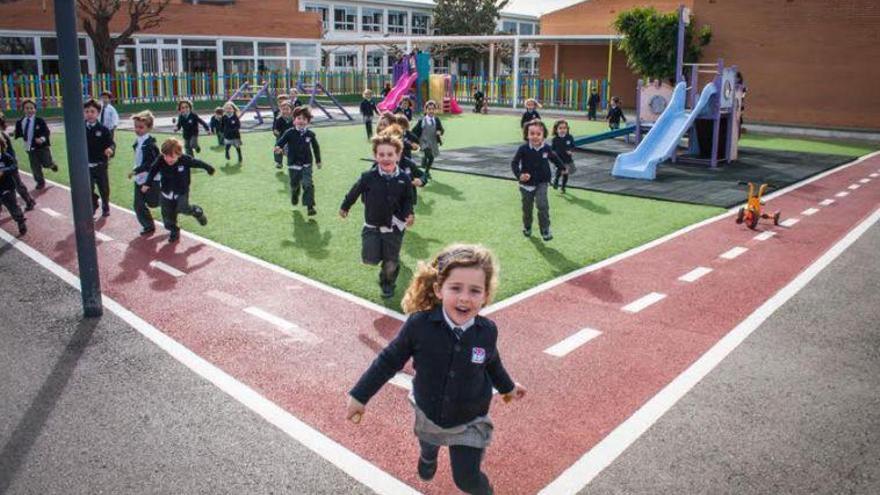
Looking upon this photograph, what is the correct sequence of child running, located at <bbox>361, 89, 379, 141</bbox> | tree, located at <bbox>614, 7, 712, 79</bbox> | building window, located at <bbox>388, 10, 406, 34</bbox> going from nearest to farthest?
child running, located at <bbox>361, 89, 379, 141</bbox>, tree, located at <bbox>614, 7, 712, 79</bbox>, building window, located at <bbox>388, 10, 406, 34</bbox>

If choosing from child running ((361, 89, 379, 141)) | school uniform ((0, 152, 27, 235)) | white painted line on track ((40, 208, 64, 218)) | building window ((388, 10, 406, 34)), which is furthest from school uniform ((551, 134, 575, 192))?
building window ((388, 10, 406, 34))

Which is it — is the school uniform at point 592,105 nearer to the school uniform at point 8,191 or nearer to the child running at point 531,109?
the child running at point 531,109

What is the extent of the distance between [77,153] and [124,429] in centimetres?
352

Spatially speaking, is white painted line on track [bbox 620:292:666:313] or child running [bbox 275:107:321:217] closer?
white painted line on track [bbox 620:292:666:313]

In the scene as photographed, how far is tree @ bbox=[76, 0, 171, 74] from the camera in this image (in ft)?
122

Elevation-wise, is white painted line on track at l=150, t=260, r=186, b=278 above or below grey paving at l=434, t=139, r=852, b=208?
below

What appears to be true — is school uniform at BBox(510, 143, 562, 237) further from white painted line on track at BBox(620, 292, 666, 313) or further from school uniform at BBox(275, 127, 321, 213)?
school uniform at BBox(275, 127, 321, 213)

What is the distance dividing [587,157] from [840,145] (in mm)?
11533

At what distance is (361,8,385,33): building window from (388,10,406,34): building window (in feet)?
4.17

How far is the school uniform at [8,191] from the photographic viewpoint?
11.3 meters

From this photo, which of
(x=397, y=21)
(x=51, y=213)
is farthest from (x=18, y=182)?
(x=397, y=21)

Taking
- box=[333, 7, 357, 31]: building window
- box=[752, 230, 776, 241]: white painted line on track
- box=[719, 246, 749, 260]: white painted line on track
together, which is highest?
box=[333, 7, 357, 31]: building window

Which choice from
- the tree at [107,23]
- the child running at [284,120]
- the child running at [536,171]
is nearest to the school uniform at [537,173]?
the child running at [536,171]

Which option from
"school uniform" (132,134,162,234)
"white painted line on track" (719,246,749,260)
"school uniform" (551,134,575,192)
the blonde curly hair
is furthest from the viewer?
"school uniform" (551,134,575,192)
